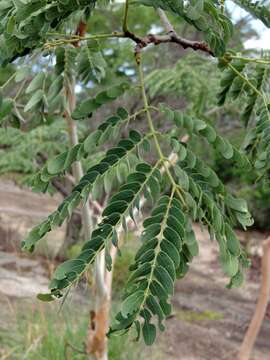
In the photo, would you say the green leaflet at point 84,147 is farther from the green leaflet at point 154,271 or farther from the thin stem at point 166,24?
the thin stem at point 166,24

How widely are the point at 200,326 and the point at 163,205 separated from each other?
4480 mm

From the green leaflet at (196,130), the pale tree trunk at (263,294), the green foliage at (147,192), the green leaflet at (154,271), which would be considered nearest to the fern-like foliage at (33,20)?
the green foliage at (147,192)

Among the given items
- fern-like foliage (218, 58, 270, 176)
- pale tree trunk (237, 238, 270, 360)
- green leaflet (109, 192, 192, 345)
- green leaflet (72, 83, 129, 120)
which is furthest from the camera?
pale tree trunk (237, 238, 270, 360)

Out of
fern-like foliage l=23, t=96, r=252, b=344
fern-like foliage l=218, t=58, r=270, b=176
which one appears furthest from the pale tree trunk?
fern-like foliage l=23, t=96, r=252, b=344

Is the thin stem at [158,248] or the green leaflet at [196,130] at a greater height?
the green leaflet at [196,130]

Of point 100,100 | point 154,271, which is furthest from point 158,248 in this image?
point 100,100

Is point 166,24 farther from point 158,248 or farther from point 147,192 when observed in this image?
point 158,248

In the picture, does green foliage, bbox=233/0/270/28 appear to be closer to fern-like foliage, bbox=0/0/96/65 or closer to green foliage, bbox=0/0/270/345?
green foliage, bbox=0/0/270/345

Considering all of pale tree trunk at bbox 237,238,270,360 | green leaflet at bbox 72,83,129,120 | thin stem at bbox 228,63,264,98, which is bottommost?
pale tree trunk at bbox 237,238,270,360

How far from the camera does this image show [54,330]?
3699 millimetres

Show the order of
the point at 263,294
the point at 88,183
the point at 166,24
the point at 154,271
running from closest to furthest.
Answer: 1. the point at 154,271
2. the point at 88,183
3. the point at 166,24
4. the point at 263,294

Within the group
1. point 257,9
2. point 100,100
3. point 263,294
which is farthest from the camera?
point 263,294

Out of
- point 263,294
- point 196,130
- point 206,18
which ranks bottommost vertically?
point 263,294

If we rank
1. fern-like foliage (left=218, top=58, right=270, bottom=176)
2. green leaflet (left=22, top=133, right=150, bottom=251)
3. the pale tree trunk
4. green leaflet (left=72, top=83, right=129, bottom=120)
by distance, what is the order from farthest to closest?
the pale tree trunk
fern-like foliage (left=218, top=58, right=270, bottom=176)
green leaflet (left=72, top=83, right=129, bottom=120)
green leaflet (left=22, top=133, right=150, bottom=251)
